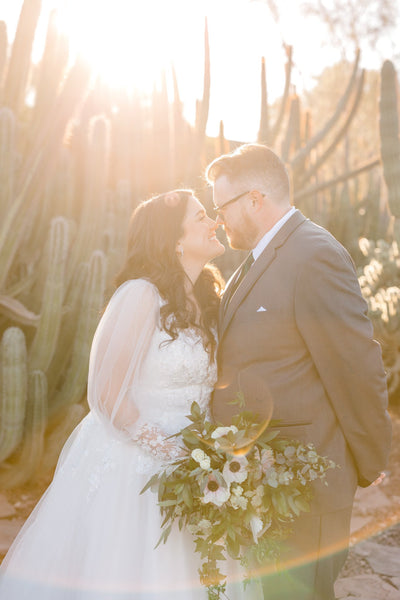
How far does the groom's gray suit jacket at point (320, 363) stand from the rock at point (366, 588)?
1603mm

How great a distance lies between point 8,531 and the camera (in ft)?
15.4

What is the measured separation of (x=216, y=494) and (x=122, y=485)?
2.40ft

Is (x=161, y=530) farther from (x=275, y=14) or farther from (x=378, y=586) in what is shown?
(x=275, y=14)

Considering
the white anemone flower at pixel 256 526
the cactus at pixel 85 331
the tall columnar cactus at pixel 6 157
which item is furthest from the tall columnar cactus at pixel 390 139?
the white anemone flower at pixel 256 526

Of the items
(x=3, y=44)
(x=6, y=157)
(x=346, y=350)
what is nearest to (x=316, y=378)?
(x=346, y=350)

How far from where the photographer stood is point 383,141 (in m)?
6.72

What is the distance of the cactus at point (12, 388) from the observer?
188 inches

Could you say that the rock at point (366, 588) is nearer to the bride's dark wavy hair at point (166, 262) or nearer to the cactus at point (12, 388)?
the bride's dark wavy hair at point (166, 262)

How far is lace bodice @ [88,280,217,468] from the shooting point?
9.97 feet

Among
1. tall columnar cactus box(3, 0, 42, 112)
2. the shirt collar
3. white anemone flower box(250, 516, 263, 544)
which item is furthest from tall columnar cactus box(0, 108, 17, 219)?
white anemone flower box(250, 516, 263, 544)

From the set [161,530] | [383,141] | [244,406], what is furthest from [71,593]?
[383,141]

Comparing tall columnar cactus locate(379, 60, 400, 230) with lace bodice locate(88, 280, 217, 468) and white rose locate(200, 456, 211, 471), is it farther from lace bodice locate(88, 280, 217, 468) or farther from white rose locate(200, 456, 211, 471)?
white rose locate(200, 456, 211, 471)

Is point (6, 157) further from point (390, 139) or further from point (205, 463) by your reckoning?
point (390, 139)

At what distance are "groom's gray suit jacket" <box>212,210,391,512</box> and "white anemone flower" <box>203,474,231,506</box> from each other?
1.33 feet
